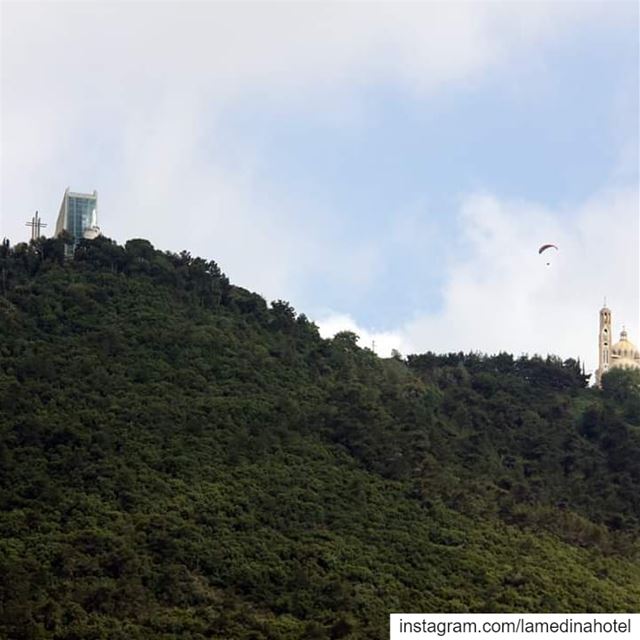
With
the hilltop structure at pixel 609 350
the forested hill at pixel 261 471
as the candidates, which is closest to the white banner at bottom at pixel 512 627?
the forested hill at pixel 261 471

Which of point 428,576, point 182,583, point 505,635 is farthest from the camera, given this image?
point 428,576

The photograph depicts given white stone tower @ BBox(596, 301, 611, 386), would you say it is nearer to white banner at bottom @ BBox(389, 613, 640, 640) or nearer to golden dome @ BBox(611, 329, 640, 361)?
golden dome @ BBox(611, 329, 640, 361)

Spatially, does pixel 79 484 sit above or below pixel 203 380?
below

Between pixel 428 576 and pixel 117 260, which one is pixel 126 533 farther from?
pixel 117 260

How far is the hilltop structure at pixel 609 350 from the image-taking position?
66.2m

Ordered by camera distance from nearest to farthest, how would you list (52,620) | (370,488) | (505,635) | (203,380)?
(505,635) → (52,620) → (370,488) → (203,380)

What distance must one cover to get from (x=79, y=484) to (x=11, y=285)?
14753 mm

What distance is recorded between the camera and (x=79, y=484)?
42.8 meters

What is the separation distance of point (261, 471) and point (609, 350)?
25.5 metres

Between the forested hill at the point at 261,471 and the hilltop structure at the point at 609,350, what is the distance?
11.4ft

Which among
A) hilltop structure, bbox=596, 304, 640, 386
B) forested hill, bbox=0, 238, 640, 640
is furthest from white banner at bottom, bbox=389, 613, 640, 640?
hilltop structure, bbox=596, 304, 640, 386

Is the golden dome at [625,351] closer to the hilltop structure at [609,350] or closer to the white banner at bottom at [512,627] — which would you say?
the hilltop structure at [609,350]

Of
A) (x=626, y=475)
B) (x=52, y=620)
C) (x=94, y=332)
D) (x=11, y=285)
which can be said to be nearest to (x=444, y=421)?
(x=626, y=475)

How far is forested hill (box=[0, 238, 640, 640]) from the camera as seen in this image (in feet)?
127
